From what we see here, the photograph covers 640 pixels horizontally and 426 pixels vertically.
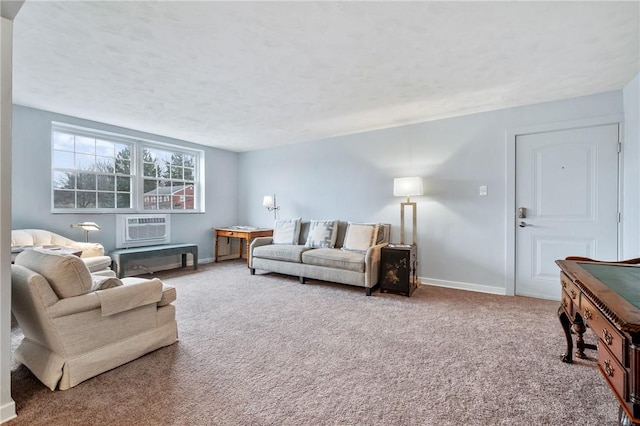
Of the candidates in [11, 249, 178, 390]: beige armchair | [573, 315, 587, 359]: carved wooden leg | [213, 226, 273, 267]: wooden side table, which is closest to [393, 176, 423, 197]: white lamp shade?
[573, 315, 587, 359]: carved wooden leg

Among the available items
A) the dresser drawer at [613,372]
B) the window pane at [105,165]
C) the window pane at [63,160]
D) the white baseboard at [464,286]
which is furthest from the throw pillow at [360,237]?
the window pane at [63,160]

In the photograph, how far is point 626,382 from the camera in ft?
3.29

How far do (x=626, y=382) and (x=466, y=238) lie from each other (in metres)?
3.01

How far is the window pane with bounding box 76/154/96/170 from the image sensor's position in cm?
421

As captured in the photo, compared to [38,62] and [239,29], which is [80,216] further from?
[239,29]

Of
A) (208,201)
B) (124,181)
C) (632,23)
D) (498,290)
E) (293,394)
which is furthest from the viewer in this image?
(208,201)

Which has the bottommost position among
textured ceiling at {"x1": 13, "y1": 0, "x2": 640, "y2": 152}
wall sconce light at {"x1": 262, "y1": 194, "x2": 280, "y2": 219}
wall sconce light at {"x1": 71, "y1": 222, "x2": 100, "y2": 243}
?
wall sconce light at {"x1": 71, "y1": 222, "x2": 100, "y2": 243}

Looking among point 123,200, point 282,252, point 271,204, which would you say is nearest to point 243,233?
point 271,204

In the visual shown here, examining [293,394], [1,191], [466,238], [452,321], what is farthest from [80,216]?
[466,238]

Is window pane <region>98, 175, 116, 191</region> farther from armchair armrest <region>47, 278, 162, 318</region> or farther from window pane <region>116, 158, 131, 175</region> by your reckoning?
armchair armrest <region>47, 278, 162, 318</region>

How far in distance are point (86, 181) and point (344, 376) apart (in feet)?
15.0

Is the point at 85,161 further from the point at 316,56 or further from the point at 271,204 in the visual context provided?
the point at 316,56

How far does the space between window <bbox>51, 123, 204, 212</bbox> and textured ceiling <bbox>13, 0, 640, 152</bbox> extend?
0.62 metres

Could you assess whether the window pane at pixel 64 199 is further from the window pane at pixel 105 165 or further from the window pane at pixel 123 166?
the window pane at pixel 123 166
